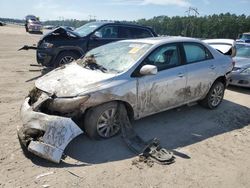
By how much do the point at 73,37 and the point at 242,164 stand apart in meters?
6.80

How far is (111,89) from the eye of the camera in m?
4.80

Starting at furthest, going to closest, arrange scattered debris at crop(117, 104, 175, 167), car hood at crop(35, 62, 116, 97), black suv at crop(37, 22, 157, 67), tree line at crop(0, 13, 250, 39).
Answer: tree line at crop(0, 13, 250, 39) < black suv at crop(37, 22, 157, 67) < car hood at crop(35, 62, 116, 97) < scattered debris at crop(117, 104, 175, 167)

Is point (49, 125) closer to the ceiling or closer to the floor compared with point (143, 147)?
closer to the ceiling

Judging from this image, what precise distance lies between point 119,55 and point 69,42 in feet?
14.3

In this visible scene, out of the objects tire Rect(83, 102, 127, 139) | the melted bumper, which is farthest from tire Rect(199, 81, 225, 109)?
the melted bumper

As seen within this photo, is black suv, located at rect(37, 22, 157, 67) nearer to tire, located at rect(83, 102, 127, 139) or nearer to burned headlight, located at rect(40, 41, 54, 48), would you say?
burned headlight, located at rect(40, 41, 54, 48)

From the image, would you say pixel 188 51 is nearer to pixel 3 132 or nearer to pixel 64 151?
pixel 64 151

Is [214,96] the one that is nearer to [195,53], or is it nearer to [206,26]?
[195,53]

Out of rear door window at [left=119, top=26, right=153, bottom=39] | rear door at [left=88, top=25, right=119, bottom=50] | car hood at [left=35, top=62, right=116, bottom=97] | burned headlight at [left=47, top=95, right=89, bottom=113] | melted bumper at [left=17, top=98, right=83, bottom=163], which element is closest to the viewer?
melted bumper at [left=17, top=98, right=83, bottom=163]

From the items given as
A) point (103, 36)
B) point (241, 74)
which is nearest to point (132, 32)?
point (103, 36)

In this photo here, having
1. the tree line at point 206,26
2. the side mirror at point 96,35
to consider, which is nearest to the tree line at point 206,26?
the tree line at point 206,26

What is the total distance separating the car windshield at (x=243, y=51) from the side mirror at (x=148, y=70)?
22.4 ft

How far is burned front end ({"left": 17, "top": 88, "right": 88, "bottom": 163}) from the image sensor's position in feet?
13.5

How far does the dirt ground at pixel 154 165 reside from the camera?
3885 mm
